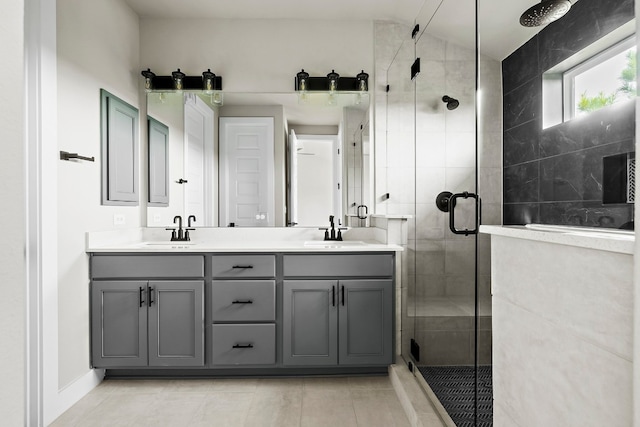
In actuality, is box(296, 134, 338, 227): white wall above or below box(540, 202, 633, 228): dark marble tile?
above

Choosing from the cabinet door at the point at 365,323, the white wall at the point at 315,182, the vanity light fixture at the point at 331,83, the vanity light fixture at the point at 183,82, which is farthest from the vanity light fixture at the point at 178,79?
the cabinet door at the point at 365,323

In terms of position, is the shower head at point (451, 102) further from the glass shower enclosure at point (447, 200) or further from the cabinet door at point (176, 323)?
the cabinet door at point (176, 323)

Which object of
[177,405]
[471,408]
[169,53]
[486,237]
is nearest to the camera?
[486,237]

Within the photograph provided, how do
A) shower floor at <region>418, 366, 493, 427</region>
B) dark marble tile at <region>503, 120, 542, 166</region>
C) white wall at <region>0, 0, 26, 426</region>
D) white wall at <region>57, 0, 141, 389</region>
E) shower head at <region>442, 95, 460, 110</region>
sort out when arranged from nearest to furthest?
1. white wall at <region>0, 0, 26, 426</region>
2. dark marble tile at <region>503, 120, 542, 166</region>
3. shower floor at <region>418, 366, 493, 427</region>
4. shower head at <region>442, 95, 460, 110</region>
5. white wall at <region>57, 0, 141, 389</region>

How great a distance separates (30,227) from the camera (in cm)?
176

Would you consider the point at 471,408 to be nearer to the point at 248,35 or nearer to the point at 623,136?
the point at 623,136

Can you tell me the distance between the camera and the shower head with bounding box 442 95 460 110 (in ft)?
5.40

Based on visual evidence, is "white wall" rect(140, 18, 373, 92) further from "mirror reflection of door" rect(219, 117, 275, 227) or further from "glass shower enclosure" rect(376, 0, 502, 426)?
"glass shower enclosure" rect(376, 0, 502, 426)

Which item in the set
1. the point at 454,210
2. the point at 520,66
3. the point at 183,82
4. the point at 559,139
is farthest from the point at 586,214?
the point at 183,82

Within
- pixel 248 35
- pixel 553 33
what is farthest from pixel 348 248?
pixel 248 35

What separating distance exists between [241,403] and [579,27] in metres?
2.20

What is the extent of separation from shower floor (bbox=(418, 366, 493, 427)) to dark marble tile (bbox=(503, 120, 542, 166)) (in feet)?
2.57

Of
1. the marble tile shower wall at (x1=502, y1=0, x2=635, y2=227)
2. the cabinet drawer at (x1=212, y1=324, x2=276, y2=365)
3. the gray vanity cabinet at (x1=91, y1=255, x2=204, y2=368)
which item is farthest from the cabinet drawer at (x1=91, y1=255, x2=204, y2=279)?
the marble tile shower wall at (x1=502, y1=0, x2=635, y2=227)

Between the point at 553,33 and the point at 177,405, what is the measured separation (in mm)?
2369
